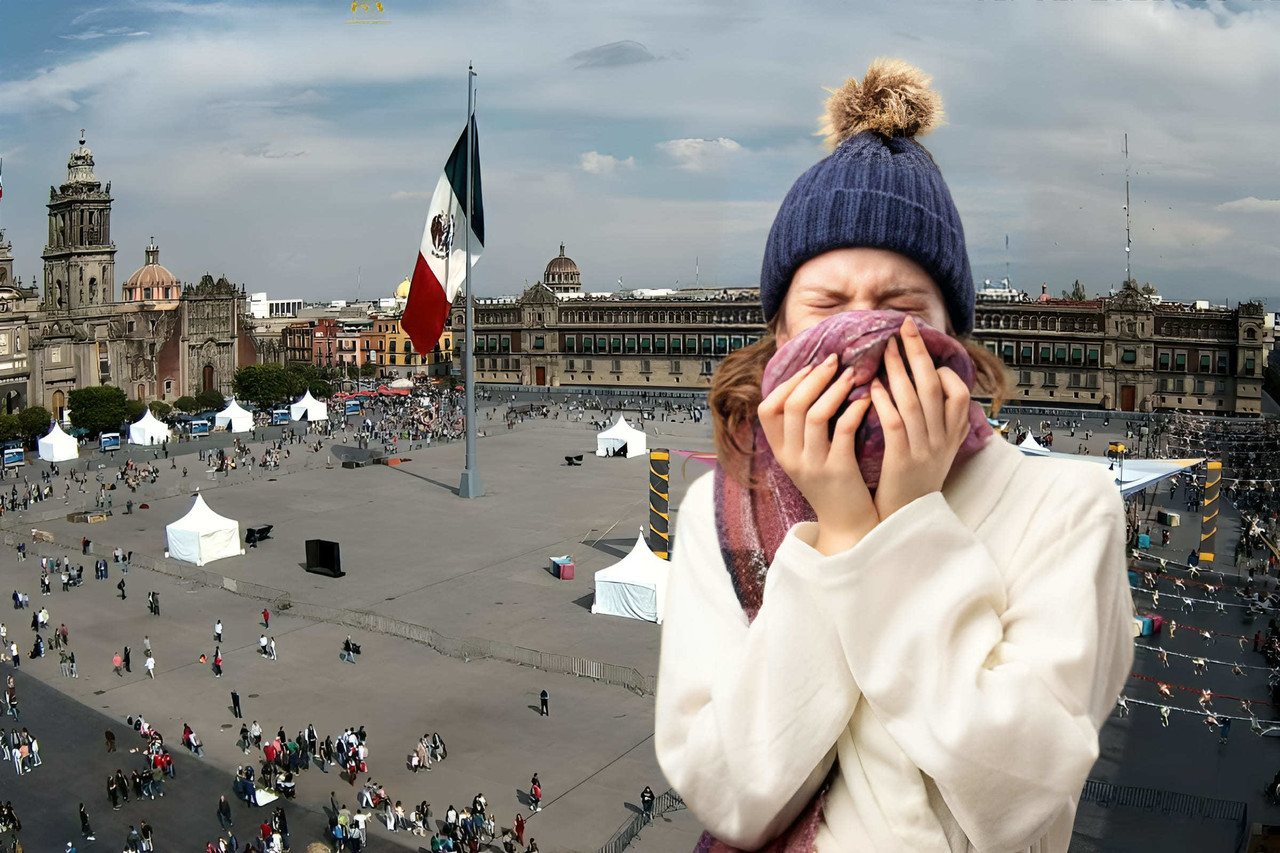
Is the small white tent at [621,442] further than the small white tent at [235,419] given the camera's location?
No

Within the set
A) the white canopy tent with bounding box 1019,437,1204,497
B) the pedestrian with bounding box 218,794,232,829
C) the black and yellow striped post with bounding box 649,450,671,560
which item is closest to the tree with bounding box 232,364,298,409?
the black and yellow striped post with bounding box 649,450,671,560

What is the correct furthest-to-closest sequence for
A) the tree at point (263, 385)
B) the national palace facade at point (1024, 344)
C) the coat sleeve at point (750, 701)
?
1. the national palace facade at point (1024, 344)
2. the tree at point (263, 385)
3. the coat sleeve at point (750, 701)

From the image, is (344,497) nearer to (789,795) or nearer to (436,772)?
(436,772)

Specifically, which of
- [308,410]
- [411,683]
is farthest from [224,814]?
[308,410]

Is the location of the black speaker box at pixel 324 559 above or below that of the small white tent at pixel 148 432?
below

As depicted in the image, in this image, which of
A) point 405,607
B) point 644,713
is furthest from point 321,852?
point 405,607

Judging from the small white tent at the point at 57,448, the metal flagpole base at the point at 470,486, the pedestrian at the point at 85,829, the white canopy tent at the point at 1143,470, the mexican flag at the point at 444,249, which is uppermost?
the mexican flag at the point at 444,249

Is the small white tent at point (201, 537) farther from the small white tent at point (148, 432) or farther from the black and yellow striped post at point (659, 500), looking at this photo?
the small white tent at point (148, 432)

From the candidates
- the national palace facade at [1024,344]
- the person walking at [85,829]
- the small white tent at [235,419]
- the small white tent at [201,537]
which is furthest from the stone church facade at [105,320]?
the person walking at [85,829]
